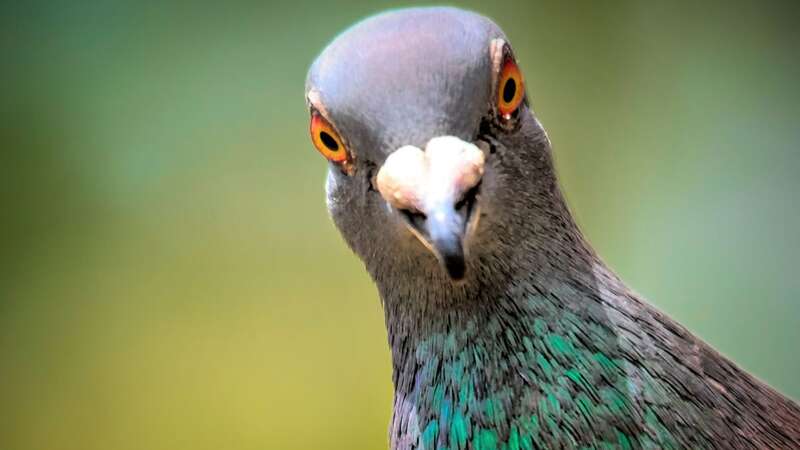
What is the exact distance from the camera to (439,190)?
100 cm

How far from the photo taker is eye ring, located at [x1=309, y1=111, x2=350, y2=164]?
3.95 ft

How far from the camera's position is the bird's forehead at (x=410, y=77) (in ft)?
3.61

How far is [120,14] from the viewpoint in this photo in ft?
11.3

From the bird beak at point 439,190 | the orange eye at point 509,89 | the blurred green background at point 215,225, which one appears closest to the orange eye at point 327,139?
the bird beak at point 439,190

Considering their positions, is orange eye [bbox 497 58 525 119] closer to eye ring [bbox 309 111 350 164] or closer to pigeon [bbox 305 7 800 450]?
pigeon [bbox 305 7 800 450]

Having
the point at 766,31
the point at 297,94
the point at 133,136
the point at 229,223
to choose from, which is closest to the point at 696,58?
the point at 766,31

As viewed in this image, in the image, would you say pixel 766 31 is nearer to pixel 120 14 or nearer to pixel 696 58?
pixel 696 58

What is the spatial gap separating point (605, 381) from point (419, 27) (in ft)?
1.95

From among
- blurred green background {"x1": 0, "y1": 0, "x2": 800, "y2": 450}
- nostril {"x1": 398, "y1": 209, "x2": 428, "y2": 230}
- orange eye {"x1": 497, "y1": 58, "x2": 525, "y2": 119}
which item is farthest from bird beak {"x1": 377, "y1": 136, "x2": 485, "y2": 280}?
blurred green background {"x1": 0, "y1": 0, "x2": 800, "y2": 450}

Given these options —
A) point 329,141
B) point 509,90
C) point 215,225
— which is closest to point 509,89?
point 509,90

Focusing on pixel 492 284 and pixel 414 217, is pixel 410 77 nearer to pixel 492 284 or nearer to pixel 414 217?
pixel 414 217

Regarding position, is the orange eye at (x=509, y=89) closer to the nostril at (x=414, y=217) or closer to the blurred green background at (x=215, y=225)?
the nostril at (x=414, y=217)

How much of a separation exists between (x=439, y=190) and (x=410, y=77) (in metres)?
0.20

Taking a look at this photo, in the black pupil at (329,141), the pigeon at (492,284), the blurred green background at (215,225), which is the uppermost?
the blurred green background at (215,225)
